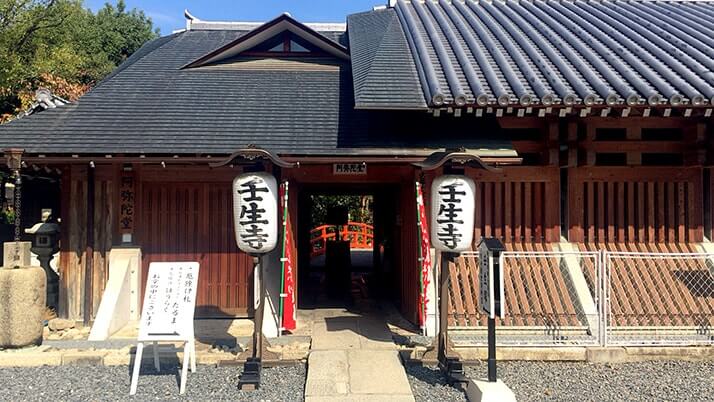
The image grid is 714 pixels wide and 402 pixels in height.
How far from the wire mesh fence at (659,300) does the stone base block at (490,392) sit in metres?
2.30

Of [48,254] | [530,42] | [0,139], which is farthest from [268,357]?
[530,42]

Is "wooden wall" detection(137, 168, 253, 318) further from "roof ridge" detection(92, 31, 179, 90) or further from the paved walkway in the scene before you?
"roof ridge" detection(92, 31, 179, 90)

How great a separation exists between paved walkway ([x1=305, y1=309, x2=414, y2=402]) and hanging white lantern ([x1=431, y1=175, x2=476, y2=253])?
1656 mm

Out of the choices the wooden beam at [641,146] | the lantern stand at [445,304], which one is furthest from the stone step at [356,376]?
the wooden beam at [641,146]

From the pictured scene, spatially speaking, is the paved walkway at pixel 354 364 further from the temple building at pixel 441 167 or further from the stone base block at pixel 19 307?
the stone base block at pixel 19 307

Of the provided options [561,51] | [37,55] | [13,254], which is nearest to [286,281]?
[13,254]

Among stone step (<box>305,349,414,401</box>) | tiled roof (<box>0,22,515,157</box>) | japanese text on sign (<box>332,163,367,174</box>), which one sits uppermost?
tiled roof (<box>0,22,515,157</box>)

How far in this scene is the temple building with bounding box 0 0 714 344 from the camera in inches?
256

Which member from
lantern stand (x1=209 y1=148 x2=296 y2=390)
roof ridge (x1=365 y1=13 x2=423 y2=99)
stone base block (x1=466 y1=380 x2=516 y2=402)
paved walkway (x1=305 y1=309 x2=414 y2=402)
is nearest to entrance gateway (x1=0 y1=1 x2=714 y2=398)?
roof ridge (x1=365 y1=13 x2=423 y2=99)

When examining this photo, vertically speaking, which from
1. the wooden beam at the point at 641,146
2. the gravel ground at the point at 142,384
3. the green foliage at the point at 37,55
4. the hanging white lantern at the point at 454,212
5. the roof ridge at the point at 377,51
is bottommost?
the gravel ground at the point at 142,384

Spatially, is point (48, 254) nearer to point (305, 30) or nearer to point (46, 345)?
point (46, 345)

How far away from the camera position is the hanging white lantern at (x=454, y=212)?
5.22 metres

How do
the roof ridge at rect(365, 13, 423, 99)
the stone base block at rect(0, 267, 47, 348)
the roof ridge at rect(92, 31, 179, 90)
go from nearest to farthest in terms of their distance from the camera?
the stone base block at rect(0, 267, 47, 348) → the roof ridge at rect(365, 13, 423, 99) → the roof ridge at rect(92, 31, 179, 90)

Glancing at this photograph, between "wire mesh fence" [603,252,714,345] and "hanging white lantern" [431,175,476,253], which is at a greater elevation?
"hanging white lantern" [431,175,476,253]
